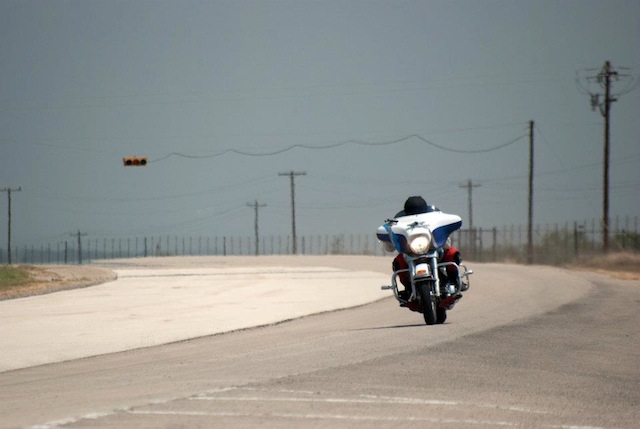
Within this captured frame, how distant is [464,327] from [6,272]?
30081 mm

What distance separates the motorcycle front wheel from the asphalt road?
0.86 feet

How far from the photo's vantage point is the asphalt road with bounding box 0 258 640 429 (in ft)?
31.7

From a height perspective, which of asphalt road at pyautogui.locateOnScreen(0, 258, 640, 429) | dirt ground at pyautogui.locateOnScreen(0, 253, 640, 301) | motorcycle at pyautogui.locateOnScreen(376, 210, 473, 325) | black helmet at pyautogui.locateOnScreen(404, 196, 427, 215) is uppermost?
black helmet at pyautogui.locateOnScreen(404, 196, 427, 215)

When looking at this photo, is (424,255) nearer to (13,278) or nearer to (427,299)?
(427,299)

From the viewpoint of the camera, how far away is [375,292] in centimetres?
3172

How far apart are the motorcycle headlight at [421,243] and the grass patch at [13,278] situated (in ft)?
69.4

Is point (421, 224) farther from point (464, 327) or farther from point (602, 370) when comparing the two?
point (602, 370)

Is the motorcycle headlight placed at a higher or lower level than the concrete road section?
higher

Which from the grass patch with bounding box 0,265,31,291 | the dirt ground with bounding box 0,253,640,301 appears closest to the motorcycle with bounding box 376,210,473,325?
the dirt ground with bounding box 0,253,640,301

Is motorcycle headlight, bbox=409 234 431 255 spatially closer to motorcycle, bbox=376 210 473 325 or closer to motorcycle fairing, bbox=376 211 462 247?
motorcycle, bbox=376 210 473 325

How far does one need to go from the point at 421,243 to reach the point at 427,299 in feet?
3.37

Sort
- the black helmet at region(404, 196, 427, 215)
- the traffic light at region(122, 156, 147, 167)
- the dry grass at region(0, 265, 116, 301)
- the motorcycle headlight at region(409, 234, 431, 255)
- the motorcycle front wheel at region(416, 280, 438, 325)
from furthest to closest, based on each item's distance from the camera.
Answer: the traffic light at region(122, 156, 147, 167)
the dry grass at region(0, 265, 116, 301)
the black helmet at region(404, 196, 427, 215)
the motorcycle front wheel at region(416, 280, 438, 325)
the motorcycle headlight at region(409, 234, 431, 255)

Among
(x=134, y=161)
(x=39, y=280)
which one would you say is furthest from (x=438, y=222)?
(x=134, y=161)

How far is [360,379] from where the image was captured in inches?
476
